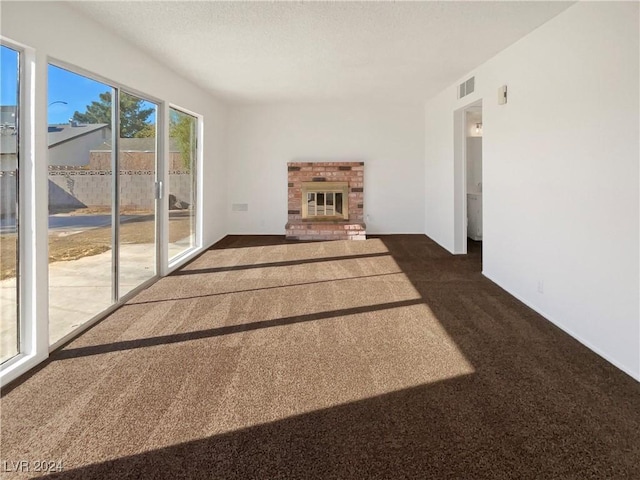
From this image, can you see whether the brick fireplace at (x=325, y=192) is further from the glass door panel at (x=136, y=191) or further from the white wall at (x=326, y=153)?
the glass door panel at (x=136, y=191)

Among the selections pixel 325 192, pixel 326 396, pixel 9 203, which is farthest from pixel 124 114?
pixel 325 192

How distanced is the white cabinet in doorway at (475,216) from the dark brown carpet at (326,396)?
359cm

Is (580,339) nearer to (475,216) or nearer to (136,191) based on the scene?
(136,191)

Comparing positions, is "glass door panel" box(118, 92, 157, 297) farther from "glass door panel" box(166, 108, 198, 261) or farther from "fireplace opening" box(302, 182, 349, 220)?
"fireplace opening" box(302, 182, 349, 220)

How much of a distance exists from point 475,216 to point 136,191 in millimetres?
5458

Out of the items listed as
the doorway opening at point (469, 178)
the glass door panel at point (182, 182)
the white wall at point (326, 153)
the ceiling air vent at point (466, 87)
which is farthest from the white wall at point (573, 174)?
the glass door panel at point (182, 182)

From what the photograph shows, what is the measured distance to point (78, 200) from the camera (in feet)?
11.1

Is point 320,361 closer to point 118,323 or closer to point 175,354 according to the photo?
point 175,354

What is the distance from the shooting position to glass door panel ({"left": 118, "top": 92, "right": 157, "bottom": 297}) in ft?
13.3

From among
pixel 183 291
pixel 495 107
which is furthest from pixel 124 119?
pixel 495 107

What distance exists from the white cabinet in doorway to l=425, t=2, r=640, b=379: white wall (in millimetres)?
2589

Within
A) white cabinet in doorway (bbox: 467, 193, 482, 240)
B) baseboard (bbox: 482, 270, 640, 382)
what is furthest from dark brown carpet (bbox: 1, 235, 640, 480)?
white cabinet in doorway (bbox: 467, 193, 482, 240)

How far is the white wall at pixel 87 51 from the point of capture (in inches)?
104

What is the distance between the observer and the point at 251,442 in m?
1.90
